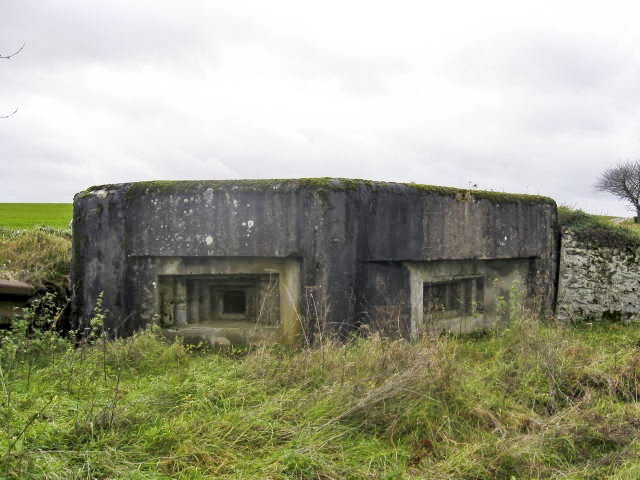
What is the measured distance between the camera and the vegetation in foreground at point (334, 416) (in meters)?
2.50

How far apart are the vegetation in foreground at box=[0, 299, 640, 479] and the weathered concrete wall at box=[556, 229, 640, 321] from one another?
269cm

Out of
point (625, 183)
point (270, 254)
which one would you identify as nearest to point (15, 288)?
point (270, 254)

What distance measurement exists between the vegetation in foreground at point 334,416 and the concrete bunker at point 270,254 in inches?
32.7

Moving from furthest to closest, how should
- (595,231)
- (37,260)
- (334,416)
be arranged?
(595,231) < (37,260) < (334,416)

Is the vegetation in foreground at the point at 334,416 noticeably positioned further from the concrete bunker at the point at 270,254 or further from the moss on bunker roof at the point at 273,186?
the moss on bunker roof at the point at 273,186

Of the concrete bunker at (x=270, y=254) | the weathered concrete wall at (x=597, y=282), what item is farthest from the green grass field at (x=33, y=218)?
the weathered concrete wall at (x=597, y=282)

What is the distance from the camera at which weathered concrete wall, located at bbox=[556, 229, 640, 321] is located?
6656mm

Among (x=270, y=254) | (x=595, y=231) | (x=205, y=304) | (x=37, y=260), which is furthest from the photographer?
(x=595, y=231)

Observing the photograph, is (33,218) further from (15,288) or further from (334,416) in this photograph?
(334,416)

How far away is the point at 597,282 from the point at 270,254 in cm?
431

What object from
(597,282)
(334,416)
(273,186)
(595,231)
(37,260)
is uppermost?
(273,186)

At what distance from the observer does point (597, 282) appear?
6715 millimetres

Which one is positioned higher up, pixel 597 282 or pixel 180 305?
pixel 597 282

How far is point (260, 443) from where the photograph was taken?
271 cm
